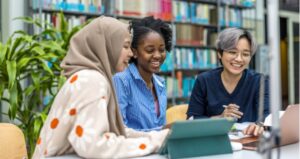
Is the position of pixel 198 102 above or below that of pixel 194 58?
below

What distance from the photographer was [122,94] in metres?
1.84

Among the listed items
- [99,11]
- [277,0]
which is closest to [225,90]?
[277,0]

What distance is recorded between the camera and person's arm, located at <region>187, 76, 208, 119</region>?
2.12 m

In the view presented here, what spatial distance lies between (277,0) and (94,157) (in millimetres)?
653

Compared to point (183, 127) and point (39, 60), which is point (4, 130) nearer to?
point (183, 127)

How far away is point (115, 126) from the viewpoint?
1256 millimetres

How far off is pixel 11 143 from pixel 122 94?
53 cm

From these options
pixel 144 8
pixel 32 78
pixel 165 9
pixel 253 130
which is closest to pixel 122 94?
pixel 253 130

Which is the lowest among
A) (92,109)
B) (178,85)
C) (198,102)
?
(178,85)

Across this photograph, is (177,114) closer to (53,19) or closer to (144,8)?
(53,19)

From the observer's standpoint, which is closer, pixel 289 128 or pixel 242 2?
pixel 289 128

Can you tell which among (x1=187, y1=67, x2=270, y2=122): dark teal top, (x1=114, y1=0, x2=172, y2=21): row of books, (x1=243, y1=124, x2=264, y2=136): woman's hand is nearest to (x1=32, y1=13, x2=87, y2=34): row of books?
(x1=114, y1=0, x2=172, y2=21): row of books

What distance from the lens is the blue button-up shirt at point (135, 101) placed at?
1.85 m

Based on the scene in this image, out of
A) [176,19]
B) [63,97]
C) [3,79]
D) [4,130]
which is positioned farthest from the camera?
[176,19]
